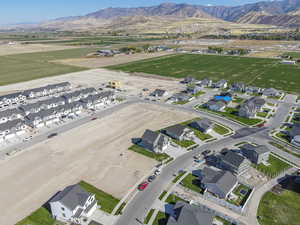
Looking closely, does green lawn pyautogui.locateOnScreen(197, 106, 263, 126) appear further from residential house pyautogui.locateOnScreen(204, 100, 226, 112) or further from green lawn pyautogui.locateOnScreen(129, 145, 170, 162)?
green lawn pyautogui.locateOnScreen(129, 145, 170, 162)

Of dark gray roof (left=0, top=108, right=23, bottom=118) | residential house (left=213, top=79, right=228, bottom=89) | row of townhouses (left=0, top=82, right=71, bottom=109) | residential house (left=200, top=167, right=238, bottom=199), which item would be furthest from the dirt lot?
residential house (left=200, top=167, right=238, bottom=199)

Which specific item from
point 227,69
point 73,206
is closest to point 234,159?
point 73,206

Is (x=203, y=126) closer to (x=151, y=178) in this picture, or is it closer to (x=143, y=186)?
(x=151, y=178)

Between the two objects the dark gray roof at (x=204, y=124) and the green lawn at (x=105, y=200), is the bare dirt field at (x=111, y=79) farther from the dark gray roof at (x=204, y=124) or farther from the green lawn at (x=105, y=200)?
the green lawn at (x=105, y=200)

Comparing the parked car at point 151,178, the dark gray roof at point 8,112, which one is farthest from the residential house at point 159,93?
the parked car at point 151,178

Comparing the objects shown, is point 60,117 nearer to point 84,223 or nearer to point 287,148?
point 84,223

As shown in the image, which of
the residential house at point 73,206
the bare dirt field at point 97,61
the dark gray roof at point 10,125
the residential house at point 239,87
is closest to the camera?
the residential house at point 73,206

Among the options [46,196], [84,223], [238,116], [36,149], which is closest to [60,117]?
[36,149]
